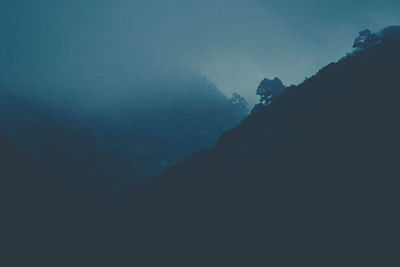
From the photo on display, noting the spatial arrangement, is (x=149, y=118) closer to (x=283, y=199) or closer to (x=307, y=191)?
(x=283, y=199)

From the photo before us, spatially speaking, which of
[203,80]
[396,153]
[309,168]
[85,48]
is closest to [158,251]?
[309,168]

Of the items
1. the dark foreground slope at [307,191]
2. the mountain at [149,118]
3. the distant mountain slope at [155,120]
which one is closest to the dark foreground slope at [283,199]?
the dark foreground slope at [307,191]

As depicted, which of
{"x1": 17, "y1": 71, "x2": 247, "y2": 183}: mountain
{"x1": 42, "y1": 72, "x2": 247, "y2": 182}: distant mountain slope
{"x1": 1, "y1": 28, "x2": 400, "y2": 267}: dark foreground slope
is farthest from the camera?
{"x1": 42, "y1": 72, "x2": 247, "y2": 182}: distant mountain slope

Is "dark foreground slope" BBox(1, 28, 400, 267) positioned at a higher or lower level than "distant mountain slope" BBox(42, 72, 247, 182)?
Result: lower

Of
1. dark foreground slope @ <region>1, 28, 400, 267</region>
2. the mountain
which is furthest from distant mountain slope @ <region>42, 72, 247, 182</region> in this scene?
dark foreground slope @ <region>1, 28, 400, 267</region>

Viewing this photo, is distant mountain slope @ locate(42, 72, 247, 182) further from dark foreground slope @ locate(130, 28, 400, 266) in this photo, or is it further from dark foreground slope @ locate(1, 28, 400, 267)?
dark foreground slope @ locate(130, 28, 400, 266)

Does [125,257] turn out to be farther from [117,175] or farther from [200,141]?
[200,141]

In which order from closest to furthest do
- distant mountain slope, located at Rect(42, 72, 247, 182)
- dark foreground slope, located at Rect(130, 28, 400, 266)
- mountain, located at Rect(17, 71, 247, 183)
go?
dark foreground slope, located at Rect(130, 28, 400, 266) → mountain, located at Rect(17, 71, 247, 183) → distant mountain slope, located at Rect(42, 72, 247, 182)

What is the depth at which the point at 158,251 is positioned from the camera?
77.4 ft

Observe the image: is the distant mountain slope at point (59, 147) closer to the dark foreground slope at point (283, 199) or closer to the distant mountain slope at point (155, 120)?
the distant mountain slope at point (155, 120)

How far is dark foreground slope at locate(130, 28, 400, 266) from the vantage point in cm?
1490

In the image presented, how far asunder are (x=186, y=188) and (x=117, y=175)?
36229 mm

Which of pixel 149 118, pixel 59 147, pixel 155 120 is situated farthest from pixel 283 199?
pixel 149 118

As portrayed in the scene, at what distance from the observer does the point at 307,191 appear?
1883cm
